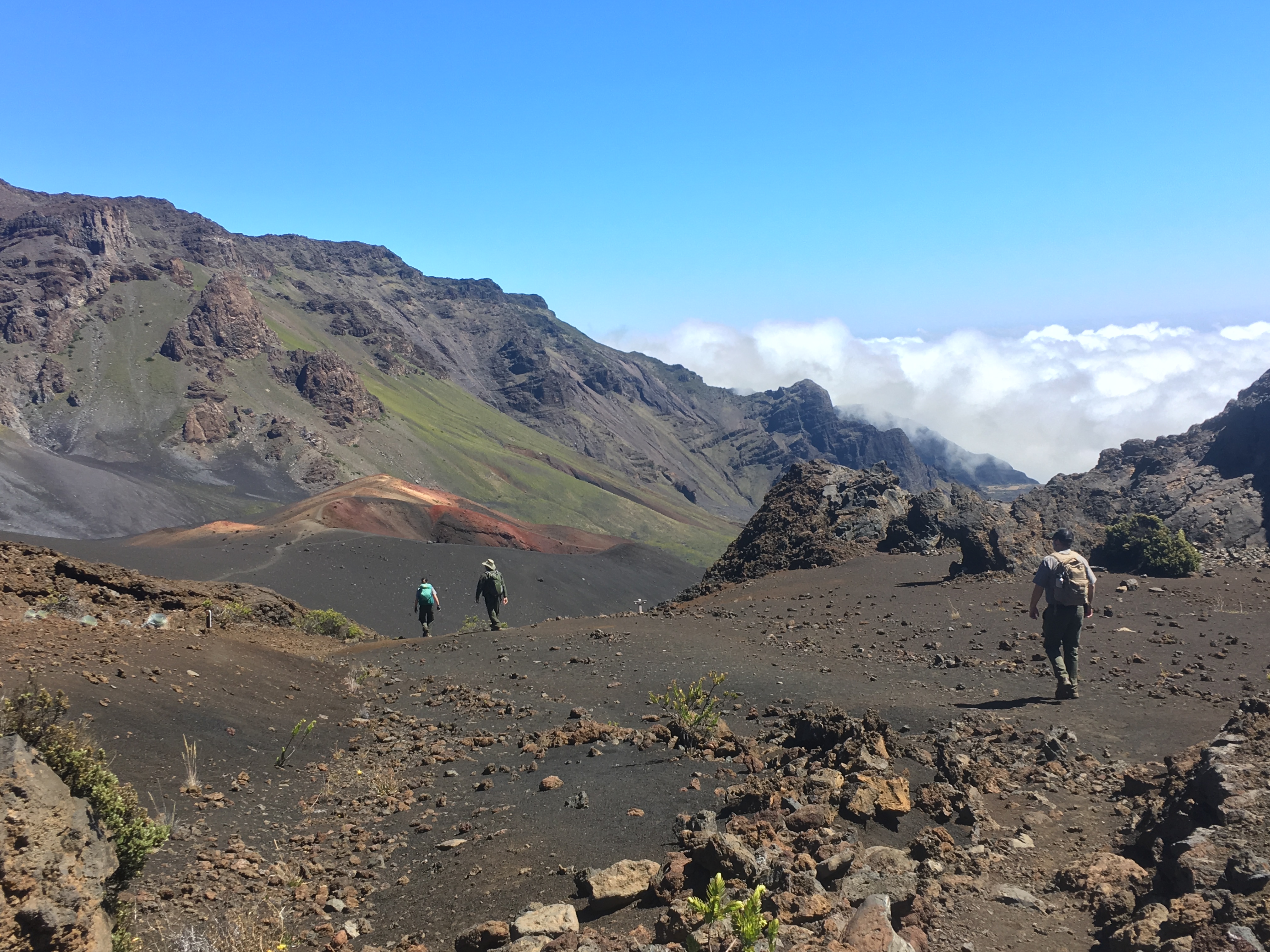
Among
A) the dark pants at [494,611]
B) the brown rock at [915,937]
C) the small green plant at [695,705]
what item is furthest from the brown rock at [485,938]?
the dark pants at [494,611]

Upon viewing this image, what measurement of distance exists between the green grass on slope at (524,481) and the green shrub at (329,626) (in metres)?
59.8

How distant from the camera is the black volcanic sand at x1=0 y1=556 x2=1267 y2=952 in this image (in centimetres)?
462

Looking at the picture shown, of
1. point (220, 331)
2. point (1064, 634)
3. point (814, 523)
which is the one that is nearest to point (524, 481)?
point (220, 331)

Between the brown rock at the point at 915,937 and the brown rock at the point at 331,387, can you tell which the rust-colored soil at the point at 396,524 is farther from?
the brown rock at the point at 915,937

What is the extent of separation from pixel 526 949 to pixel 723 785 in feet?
7.61

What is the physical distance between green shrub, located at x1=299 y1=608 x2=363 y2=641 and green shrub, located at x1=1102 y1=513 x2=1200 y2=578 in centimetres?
1498

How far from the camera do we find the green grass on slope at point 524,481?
91938 millimetres

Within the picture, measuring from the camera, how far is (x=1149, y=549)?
52.5 ft

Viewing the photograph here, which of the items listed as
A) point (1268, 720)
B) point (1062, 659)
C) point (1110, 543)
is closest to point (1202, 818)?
point (1268, 720)

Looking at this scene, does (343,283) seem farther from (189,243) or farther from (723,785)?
(723,785)

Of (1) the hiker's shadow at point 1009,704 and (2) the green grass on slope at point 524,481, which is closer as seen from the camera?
(1) the hiker's shadow at point 1009,704

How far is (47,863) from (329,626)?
13.9 m

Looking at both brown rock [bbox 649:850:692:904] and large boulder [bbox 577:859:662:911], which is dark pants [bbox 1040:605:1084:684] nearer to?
brown rock [bbox 649:850:692:904]

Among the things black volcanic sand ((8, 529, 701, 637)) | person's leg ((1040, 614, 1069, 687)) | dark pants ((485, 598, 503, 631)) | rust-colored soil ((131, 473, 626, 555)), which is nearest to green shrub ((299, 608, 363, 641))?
dark pants ((485, 598, 503, 631))
